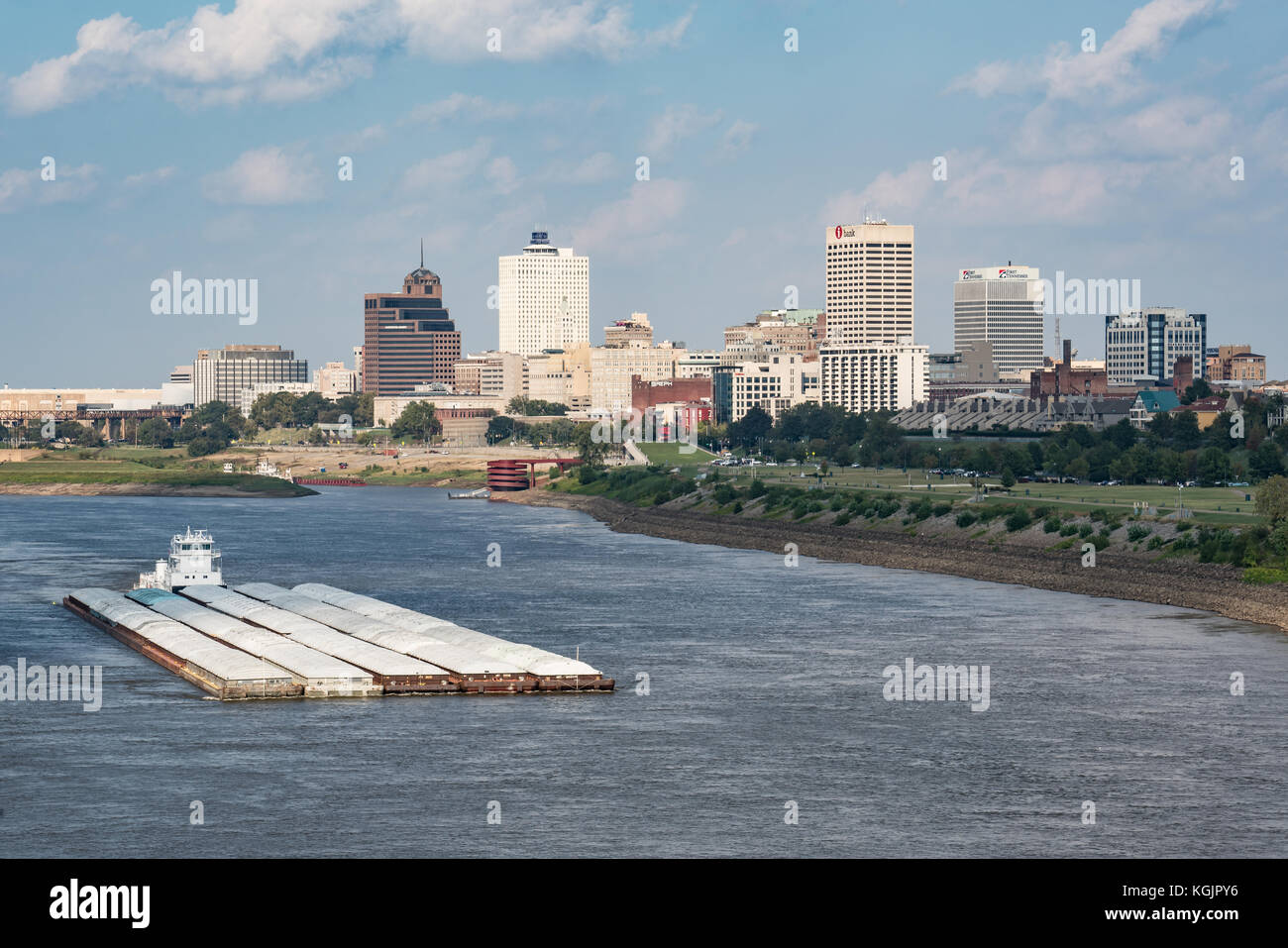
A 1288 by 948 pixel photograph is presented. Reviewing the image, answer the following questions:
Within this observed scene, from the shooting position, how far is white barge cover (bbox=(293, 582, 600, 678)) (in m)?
76.8

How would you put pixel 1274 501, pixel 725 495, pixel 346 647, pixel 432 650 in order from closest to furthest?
pixel 432 650 < pixel 346 647 < pixel 1274 501 < pixel 725 495

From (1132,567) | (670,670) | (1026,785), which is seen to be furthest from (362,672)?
(1132,567)

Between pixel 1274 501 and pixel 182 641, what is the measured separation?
6884cm

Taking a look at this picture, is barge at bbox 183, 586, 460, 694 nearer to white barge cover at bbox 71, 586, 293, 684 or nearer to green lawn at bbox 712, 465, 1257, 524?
white barge cover at bbox 71, 586, 293, 684

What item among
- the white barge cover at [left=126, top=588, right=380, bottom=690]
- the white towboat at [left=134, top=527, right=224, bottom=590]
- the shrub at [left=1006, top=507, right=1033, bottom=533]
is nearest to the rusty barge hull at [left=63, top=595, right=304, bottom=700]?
the white barge cover at [left=126, top=588, right=380, bottom=690]

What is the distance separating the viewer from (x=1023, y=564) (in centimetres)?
12838

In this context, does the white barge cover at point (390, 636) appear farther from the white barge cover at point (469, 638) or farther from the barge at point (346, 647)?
the barge at point (346, 647)

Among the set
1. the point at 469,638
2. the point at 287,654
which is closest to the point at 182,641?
the point at 287,654

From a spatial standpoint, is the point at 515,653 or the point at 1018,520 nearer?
the point at 515,653

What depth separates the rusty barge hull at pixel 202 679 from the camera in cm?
7444

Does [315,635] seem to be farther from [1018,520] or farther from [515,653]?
[1018,520]

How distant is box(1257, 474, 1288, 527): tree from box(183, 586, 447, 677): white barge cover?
194ft
